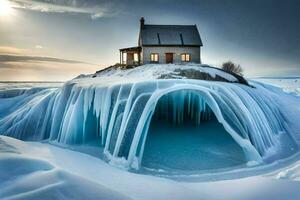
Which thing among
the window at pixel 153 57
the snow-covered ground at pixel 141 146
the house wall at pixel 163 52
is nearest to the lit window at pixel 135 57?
the house wall at pixel 163 52

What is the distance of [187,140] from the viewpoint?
43.1 feet

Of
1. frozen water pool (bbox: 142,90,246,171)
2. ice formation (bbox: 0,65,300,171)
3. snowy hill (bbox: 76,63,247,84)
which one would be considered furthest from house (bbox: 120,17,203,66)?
frozen water pool (bbox: 142,90,246,171)

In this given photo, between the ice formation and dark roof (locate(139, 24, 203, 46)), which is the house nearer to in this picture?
dark roof (locate(139, 24, 203, 46))

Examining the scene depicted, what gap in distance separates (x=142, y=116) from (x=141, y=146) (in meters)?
1.03

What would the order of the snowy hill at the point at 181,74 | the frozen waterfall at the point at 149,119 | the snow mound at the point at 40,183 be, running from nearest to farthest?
the snow mound at the point at 40,183 < the frozen waterfall at the point at 149,119 < the snowy hill at the point at 181,74

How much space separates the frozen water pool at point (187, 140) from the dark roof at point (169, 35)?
36.3ft

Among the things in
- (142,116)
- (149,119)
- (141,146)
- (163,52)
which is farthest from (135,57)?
(141,146)

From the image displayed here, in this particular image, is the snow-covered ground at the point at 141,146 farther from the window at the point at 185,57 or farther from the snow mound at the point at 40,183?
the window at the point at 185,57

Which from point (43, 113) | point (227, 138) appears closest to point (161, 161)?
point (227, 138)

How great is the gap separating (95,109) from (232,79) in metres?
10.9

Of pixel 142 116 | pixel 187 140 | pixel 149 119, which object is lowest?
pixel 187 140

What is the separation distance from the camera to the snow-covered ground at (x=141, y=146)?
228 inches

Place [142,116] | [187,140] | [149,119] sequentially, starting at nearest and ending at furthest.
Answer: [142,116], [149,119], [187,140]

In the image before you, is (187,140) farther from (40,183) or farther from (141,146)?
(40,183)
